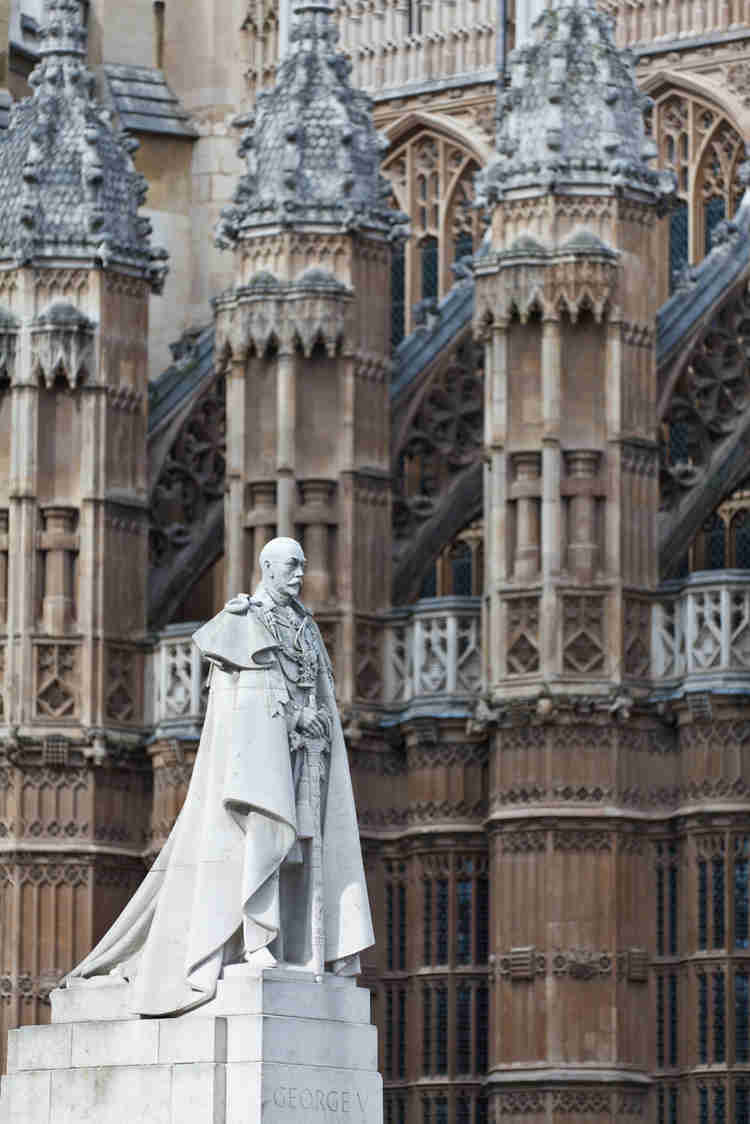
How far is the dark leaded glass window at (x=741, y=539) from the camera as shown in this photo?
140 feet

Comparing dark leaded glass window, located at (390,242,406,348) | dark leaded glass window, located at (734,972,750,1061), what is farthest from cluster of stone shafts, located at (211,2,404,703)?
dark leaded glass window, located at (390,242,406,348)

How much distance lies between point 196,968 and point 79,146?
2260cm

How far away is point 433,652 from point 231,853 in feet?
63.5

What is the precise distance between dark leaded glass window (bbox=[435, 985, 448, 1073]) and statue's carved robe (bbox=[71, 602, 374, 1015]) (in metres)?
18.5

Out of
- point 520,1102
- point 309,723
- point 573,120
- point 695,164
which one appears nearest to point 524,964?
point 520,1102

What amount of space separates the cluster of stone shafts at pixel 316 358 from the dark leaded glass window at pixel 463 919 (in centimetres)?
207

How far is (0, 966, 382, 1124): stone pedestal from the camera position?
22344 millimetres

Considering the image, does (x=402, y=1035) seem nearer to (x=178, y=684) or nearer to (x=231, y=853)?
(x=178, y=684)

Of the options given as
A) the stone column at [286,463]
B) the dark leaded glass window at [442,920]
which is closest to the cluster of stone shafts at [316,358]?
the stone column at [286,463]

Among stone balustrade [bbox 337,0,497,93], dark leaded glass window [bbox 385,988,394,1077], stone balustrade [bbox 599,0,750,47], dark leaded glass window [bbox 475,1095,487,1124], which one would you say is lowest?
dark leaded glass window [bbox 475,1095,487,1124]

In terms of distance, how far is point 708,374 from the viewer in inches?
1662

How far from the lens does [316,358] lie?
42.5 meters

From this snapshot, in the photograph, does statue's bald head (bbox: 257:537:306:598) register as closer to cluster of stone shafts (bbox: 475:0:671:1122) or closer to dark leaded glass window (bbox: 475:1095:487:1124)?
cluster of stone shafts (bbox: 475:0:671:1122)

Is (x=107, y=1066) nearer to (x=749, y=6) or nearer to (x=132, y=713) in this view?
(x=132, y=713)
